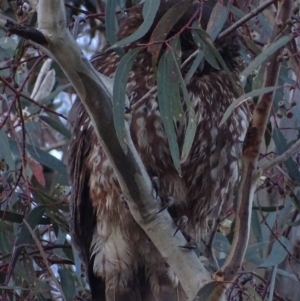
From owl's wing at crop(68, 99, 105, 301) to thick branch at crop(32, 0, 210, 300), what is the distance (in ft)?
1.83

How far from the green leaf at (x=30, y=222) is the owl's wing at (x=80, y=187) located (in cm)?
11

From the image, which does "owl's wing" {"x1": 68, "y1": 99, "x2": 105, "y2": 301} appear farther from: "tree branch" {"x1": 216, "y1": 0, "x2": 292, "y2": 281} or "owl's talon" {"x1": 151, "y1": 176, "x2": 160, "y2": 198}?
"tree branch" {"x1": 216, "y1": 0, "x2": 292, "y2": 281}

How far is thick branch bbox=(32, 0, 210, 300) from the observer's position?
1.56 metres

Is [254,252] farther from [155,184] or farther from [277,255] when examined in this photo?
[155,184]

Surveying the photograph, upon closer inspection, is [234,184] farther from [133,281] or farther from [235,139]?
[133,281]

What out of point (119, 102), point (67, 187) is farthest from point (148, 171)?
point (119, 102)

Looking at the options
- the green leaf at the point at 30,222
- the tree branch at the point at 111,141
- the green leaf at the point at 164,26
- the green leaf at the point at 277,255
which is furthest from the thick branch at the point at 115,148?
the green leaf at the point at 30,222

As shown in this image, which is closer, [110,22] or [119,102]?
[119,102]

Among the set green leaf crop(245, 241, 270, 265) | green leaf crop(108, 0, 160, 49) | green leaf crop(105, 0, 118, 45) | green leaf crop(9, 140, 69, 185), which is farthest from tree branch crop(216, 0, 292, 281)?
green leaf crop(9, 140, 69, 185)

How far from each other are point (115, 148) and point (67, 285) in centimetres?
79

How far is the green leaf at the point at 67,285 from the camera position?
7.65 ft

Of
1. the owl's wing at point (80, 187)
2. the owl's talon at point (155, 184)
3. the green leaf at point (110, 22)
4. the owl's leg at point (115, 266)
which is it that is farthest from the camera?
the owl's leg at point (115, 266)

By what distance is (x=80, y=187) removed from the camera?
2.43 meters

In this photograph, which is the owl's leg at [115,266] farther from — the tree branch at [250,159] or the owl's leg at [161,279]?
the tree branch at [250,159]
